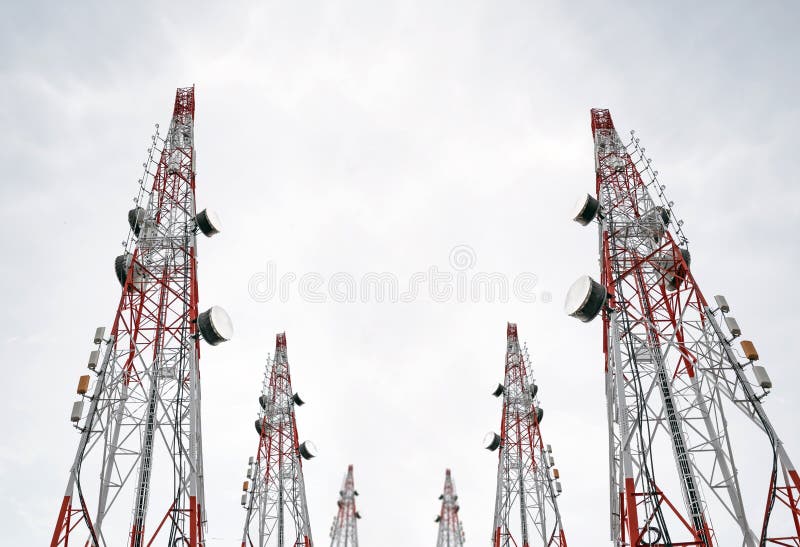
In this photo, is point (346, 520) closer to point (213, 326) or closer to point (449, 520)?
point (449, 520)

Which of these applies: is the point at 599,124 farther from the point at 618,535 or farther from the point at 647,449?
the point at 618,535

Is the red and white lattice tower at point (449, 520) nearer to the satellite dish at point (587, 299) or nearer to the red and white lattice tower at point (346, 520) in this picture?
the red and white lattice tower at point (346, 520)

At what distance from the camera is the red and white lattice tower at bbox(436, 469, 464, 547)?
66.1m

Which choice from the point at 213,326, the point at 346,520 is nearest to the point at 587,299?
the point at 213,326

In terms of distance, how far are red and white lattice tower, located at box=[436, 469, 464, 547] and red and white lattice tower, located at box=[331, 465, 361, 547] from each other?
33.7 ft

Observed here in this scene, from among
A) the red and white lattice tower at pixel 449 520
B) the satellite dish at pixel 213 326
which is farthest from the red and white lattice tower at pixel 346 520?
the satellite dish at pixel 213 326

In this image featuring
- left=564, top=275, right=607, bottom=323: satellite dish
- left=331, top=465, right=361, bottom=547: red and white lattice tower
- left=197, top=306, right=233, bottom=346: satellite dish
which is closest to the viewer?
left=564, top=275, right=607, bottom=323: satellite dish

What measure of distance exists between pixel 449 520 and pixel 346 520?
39.5ft

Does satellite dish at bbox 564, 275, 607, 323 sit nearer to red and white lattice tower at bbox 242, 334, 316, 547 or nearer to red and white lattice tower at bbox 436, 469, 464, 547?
red and white lattice tower at bbox 242, 334, 316, 547

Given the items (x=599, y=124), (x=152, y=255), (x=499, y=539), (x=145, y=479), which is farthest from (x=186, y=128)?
(x=499, y=539)

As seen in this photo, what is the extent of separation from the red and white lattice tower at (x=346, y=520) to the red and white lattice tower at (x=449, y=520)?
33.7 feet

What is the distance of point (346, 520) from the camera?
65.1 m

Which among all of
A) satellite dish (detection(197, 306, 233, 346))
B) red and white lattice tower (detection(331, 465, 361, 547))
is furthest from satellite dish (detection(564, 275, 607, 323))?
red and white lattice tower (detection(331, 465, 361, 547))

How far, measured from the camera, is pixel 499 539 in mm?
37094
